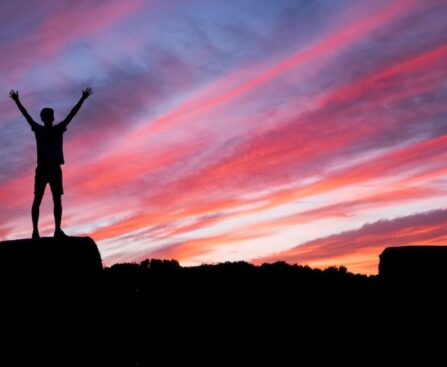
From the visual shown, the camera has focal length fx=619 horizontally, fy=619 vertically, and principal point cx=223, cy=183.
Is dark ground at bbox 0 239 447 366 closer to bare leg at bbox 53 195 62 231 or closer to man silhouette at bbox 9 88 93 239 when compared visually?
bare leg at bbox 53 195 62 231

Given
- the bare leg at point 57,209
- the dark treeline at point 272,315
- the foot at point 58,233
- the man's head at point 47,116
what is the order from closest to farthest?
1. the dark treeline at point 272,315
2. the man's head at point 47,116
3. the bare leg at point 57,209
4. the foot at point 58,233

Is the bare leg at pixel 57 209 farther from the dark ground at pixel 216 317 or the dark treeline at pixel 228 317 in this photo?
the dark treeline at pixel 228 317

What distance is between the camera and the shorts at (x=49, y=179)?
48.6 feet

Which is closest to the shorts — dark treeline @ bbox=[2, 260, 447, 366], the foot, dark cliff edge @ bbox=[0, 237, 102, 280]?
the foot

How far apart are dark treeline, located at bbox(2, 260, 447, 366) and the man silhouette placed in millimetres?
2055

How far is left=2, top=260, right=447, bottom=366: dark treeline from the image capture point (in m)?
9.82

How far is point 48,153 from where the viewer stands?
48.1ft

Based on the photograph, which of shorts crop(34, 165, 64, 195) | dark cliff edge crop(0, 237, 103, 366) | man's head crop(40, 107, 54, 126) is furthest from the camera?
Result: shorts crop(34, 165, 64, 195)

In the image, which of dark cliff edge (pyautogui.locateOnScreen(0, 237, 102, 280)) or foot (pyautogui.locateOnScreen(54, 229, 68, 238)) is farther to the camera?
foot (pyautogui.locateOnScreen(54, 229, 68, 238))

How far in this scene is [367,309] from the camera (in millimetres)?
17688

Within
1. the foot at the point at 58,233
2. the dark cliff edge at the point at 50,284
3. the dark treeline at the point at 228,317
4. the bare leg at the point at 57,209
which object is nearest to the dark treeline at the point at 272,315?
the dark treeline at the point at 228,317

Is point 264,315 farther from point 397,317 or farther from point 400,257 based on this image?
point 400,257

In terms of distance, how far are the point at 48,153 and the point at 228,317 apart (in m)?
6.03

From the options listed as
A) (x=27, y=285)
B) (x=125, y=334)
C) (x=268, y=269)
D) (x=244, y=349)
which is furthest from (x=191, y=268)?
(x=244, y=349)
